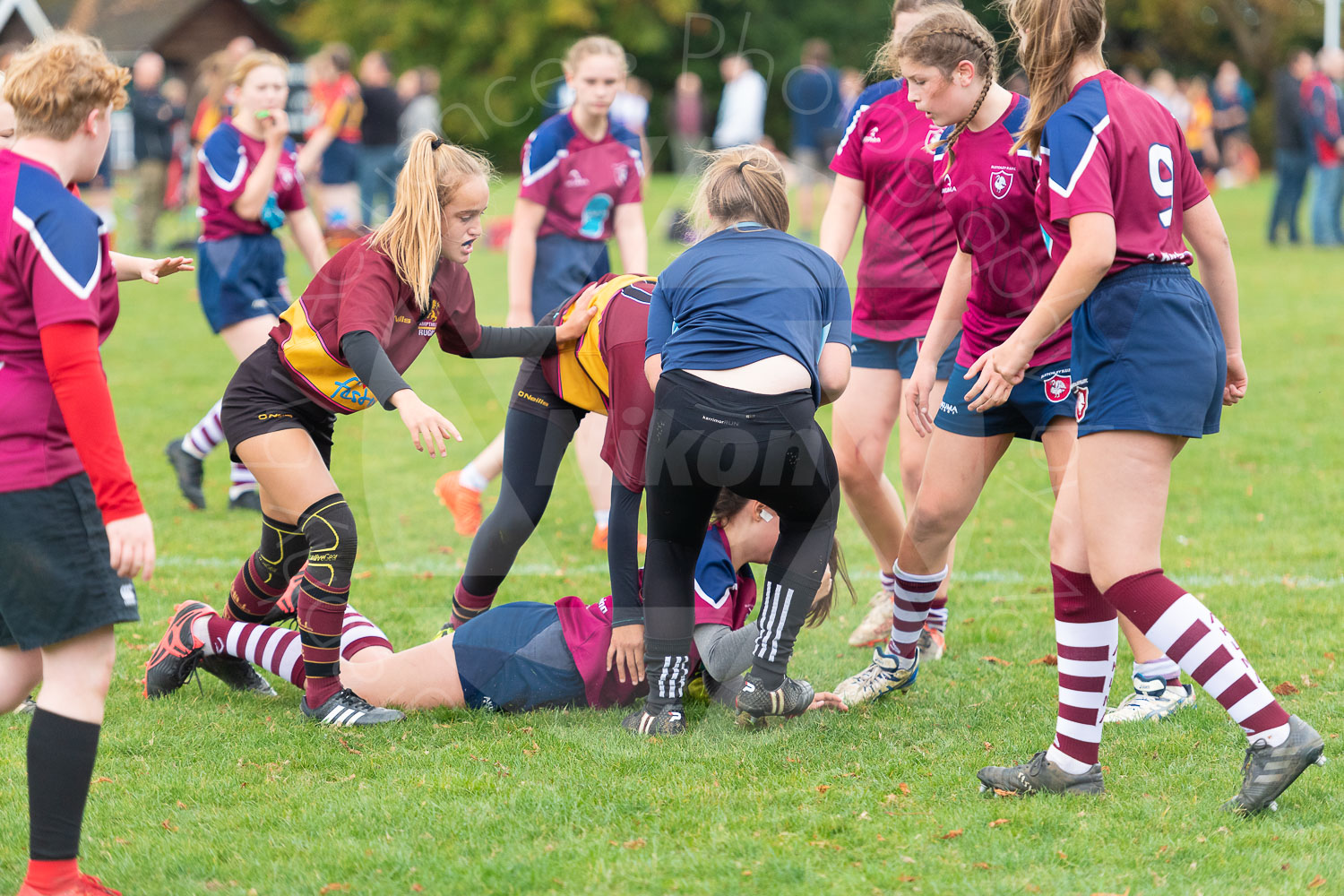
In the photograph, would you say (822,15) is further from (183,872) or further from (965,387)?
(183,872)

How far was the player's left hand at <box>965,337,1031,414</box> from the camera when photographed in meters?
3.07

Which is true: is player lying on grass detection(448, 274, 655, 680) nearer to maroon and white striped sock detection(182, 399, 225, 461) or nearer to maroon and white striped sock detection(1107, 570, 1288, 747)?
maroon and white striped sock detection(1107, 570, 1288, 747)

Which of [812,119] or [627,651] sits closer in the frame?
[627,651]

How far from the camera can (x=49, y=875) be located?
268 cm

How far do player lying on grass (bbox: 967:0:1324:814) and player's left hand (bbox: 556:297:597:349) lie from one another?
139cm

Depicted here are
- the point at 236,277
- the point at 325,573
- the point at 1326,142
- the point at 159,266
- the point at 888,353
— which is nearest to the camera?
the point at 159,266

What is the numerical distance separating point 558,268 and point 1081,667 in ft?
12.1

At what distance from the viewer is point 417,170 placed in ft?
12.5

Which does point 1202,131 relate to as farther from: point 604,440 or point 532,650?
point 532,650

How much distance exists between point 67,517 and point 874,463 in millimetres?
2915

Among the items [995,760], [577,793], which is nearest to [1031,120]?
[995,760]

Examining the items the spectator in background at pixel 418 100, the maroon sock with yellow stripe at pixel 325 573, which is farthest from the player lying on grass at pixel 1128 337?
the spectator in background at pixel 418 100

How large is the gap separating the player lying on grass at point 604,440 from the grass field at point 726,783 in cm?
49

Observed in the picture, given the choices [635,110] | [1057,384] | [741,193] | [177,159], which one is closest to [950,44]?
[741,193]
